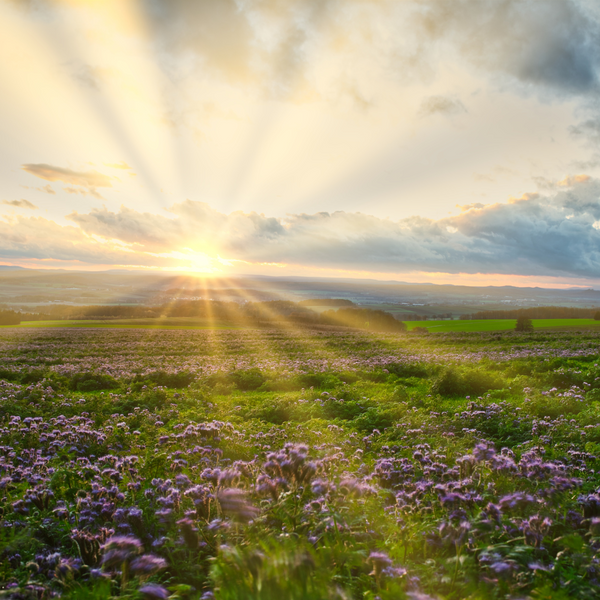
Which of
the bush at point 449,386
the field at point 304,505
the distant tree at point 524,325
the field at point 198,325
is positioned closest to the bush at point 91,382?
the field at point 304,505

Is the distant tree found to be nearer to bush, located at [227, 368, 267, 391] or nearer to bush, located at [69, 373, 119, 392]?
bush, located at [227, 368, 267, 391]

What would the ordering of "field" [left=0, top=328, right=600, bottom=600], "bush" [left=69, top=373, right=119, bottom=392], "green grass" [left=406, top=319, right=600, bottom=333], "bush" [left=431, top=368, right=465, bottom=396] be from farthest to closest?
1. "green grass" [left=406, top=319, right=600, bottom=333]
2. "bush" [left=69, top=373, right=119, bottom=392]
3. "bush" [left=431, top=368, right=465, bottom=396]
4. "field" [left=0, top=328, right=600, bottom=600]

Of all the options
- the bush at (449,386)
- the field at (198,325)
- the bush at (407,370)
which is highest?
the bush at (449,386)

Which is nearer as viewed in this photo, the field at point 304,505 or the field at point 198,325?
the field at point 304,505

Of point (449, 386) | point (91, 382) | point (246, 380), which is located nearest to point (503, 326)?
point (449, 386)

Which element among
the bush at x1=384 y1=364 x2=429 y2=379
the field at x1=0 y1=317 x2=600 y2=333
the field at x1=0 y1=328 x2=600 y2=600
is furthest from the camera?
the field at x1=0 y1=317 x2=600 y2=333

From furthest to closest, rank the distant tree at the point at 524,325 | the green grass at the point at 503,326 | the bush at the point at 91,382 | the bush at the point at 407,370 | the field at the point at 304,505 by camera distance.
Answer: the green grass at the point at 503,326 → the distant tree at the point at 524,325 → the bush at the point at 407,370 → the bush at the point at 91,382 → the field at the point at 304,505

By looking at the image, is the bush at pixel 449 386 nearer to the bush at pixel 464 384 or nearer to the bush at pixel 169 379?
the bush at pixel 464 384

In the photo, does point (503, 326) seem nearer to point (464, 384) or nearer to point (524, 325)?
point (524, 325)

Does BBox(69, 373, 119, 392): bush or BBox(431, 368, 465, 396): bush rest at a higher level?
BBox(431, 368, 465, 396): bush

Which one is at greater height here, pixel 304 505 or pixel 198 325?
pixel 304 505

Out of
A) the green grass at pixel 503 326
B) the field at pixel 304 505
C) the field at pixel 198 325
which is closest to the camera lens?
the field at pixel 304 505

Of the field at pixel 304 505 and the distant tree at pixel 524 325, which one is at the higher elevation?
the field at pixel 304 505

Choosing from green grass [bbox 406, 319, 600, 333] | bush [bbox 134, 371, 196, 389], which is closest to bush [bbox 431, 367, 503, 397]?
bush [bbox 134, 371, 196, 389]
